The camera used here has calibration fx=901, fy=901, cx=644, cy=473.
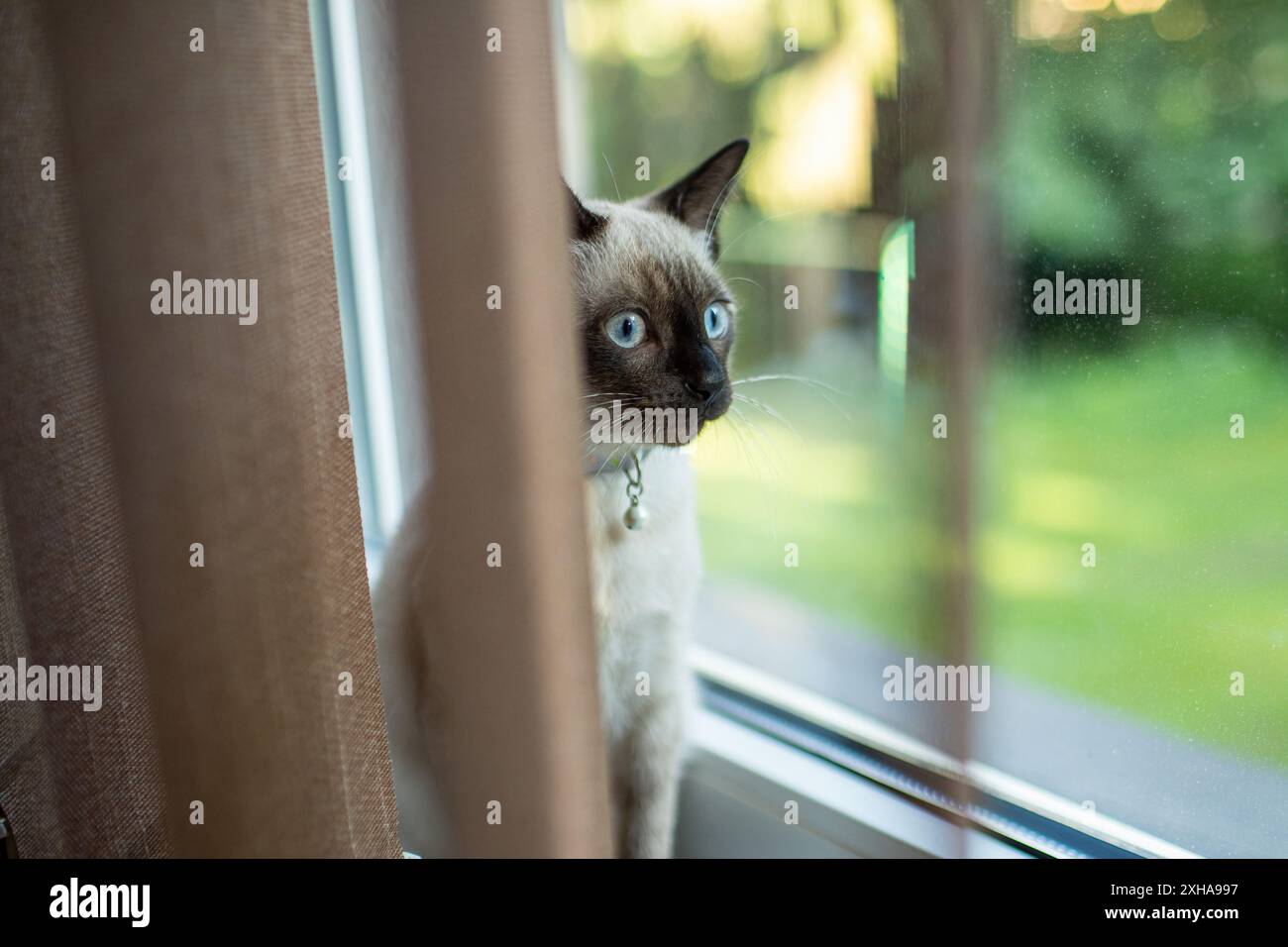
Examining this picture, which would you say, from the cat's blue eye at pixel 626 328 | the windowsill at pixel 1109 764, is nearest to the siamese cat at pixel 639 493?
the cat's blue eye at pixel 626 328

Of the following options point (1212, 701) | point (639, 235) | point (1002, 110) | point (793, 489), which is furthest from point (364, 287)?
point (1212, 701)

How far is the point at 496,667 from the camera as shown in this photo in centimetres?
65

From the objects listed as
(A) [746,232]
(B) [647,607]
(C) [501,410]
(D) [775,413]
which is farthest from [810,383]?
(C) [501,410]

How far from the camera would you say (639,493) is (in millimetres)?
900

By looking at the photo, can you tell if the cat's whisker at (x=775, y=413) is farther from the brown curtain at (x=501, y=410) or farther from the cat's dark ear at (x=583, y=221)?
the brown curtain at (x=501, y=410)

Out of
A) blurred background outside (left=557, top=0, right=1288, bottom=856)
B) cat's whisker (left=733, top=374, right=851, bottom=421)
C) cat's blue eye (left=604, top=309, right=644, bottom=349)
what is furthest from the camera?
cat's whisker (left=733, top=374, right=851, bottom=421)

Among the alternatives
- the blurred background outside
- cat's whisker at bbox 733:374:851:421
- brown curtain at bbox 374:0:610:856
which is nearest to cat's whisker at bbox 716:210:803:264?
the blurred background outside

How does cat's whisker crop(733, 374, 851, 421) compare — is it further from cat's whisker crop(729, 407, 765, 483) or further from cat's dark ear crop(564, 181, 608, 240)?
cat's dark ear crop(564, 181, 608, 240)

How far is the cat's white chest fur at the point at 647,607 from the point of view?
35.4 inches

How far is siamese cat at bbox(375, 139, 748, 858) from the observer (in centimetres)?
80

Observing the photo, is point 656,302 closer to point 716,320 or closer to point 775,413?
point 716,320

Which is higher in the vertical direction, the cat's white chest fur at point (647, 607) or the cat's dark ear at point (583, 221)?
the cat's dark ear at point (583, 221)
